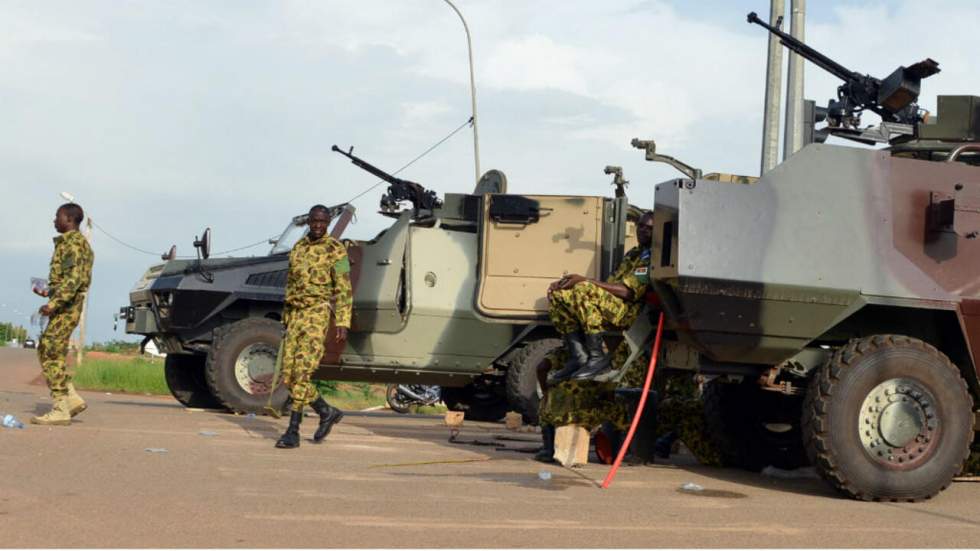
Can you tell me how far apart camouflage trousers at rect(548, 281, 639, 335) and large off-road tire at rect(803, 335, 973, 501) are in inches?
50.8

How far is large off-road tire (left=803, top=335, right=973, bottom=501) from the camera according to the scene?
7.36m

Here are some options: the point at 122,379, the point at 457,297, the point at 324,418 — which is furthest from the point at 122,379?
the point at 324,418

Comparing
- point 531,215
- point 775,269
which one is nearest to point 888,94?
point 775,269

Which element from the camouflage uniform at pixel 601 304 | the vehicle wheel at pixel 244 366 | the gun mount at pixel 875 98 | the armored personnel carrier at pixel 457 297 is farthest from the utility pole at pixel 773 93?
the camouflage uniform at pixel 601 304

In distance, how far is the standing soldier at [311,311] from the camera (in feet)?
32.0

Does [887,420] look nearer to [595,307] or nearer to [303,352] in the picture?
[595,307]

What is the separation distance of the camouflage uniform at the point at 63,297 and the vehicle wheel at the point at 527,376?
4.06 metres

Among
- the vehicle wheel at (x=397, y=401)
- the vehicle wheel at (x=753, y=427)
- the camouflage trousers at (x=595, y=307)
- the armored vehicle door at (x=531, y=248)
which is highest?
the armored vehicle door at (x=531, y=248)

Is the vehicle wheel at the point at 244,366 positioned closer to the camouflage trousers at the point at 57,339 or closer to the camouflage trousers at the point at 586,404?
the camouflage trousers at the point at 57,339

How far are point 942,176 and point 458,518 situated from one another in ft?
11.9

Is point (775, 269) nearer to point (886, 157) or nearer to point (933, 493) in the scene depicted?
point (886, 157)

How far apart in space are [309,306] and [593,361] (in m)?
2.47

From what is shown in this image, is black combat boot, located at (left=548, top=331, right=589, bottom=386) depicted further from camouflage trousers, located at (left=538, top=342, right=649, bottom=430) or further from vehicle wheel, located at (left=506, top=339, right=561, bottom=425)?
vehicle wheel, located at (left=506, top=339, right=561, bottom=425)

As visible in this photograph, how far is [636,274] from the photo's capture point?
836 cm
